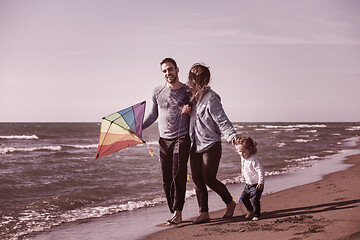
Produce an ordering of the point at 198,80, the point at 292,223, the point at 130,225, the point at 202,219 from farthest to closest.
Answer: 1. the point at 130,225
2. the point at 202,219
3. the point at 198,80
4. the point at 292,223

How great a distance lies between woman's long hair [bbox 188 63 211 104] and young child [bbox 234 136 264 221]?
0.75m

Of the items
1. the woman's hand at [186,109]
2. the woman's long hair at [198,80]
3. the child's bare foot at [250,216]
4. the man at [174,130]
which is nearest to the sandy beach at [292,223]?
the child's bare foot at [250,216]

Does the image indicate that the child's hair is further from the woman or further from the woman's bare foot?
the woman's bare foot

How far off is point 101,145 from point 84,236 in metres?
1.19

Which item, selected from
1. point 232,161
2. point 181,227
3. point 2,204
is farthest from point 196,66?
point 232,161

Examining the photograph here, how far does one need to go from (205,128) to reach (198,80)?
1.96 feet

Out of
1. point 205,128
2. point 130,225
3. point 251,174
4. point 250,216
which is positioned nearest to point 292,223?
point 250,216

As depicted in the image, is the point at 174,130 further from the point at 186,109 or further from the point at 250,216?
the point at 250,216

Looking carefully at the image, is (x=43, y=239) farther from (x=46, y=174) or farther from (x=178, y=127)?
(x=46, y=174)

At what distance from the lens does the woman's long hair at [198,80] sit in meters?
4.17

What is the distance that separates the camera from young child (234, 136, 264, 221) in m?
4.20

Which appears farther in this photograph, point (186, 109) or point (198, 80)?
point (198, 80)

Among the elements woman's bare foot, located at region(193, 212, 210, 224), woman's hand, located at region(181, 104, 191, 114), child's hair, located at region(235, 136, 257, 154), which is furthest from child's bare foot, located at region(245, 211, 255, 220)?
woman's hand, located at region(181, 104, 191, 114)

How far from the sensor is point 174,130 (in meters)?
4.26
